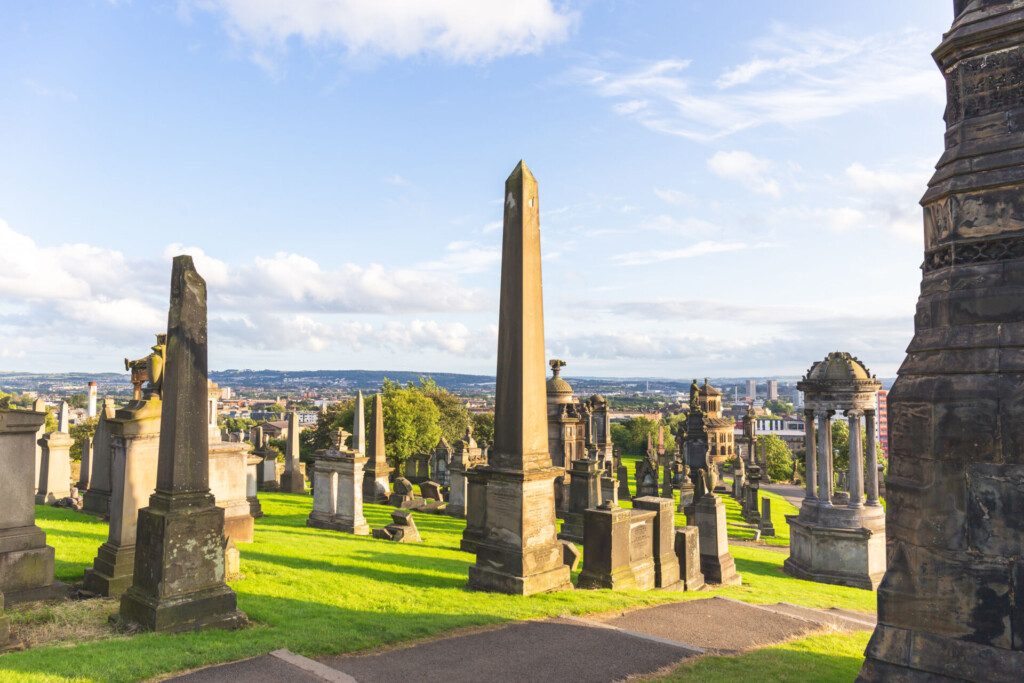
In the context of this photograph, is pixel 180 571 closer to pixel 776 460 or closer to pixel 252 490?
pixel 252 490

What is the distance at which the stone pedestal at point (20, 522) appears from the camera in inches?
291

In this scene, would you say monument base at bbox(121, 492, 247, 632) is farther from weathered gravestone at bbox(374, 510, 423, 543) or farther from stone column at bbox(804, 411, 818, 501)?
stone column at bbox(804, 411, 818, 501)

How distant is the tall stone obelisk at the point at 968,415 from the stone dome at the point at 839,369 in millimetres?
12580

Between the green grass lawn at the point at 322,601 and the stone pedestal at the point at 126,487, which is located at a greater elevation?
the stone pedestal at the point at 126,487

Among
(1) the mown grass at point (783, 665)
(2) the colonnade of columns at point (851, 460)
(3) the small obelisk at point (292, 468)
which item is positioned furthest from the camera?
(3) the small obelisk at point (292, 468)

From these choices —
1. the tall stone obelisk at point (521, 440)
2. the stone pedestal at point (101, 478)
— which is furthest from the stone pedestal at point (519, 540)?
the stone pedestal at point (101, 478)

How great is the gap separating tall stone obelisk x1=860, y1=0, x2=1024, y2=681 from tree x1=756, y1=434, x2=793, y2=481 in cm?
5065

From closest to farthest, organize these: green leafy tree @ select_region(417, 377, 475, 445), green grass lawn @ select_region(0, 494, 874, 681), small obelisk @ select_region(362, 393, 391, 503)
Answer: green grass lawn @ select_region(0, 494, 874, 681), small obelisk @ select_region(362, 393, 391, 503), green leafy tree @ select_region(417, 377, 475, 445)

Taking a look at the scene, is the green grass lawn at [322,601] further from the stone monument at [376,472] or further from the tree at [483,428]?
the tree at [483,428]

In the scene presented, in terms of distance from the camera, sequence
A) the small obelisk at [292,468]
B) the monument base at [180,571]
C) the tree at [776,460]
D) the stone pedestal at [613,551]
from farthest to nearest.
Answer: the tree at [776,460] → the small obelisk at [292,468] → the stone pedestal at [613,551] → the monument base at [180,571]

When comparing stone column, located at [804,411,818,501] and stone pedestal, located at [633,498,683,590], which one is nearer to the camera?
stone pedestal, located at [633,498,683,590]

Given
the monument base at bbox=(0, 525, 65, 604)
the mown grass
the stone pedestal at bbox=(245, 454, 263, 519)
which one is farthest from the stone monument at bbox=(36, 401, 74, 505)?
the mown grass

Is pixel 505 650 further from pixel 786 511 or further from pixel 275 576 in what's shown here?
pixel 786 511

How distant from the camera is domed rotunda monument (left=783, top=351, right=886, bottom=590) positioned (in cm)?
1525
